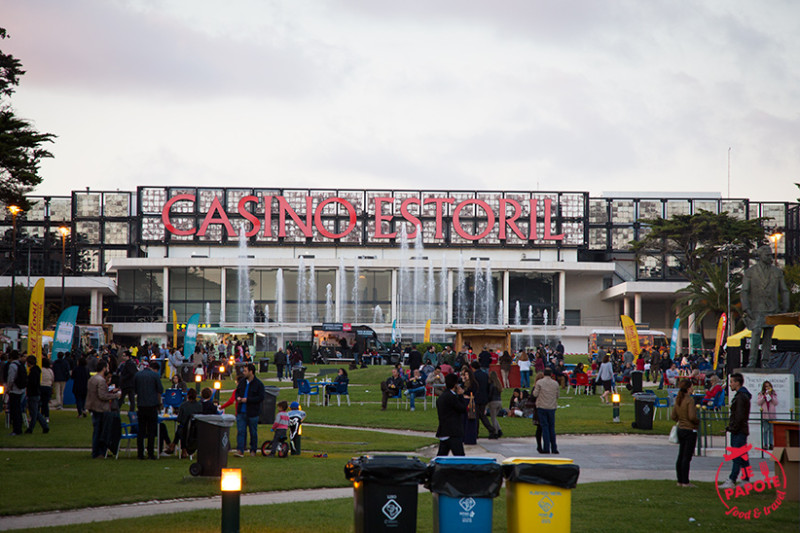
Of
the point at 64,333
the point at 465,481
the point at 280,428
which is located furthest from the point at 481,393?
the point at 64,333

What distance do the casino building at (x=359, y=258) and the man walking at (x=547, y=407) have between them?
219ft

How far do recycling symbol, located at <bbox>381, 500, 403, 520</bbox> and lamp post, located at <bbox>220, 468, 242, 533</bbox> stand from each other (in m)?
1.38

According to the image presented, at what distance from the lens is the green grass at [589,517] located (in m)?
10.2

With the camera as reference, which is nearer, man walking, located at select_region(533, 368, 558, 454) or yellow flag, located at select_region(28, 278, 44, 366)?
man walking, located at select_region(533, 368, 558, 454)

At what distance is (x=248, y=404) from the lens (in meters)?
16.8

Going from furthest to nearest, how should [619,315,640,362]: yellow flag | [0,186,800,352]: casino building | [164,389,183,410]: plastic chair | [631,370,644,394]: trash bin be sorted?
[0,186,800,352]: casino building < [619,315,640,362]: yellow flag < [631,370,644,394]: trash bin < [164,389,183,410]: plastic chair

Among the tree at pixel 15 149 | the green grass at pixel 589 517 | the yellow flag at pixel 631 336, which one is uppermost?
the tree at pixel 15 149

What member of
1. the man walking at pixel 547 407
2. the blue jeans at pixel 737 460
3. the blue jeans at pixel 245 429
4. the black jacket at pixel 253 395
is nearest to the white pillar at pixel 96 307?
the blue jeans at pixel 245 429

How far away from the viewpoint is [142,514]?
10.9 metres

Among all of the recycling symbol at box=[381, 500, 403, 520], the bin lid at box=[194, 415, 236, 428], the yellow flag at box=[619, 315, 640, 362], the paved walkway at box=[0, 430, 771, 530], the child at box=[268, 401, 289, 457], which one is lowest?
the paved walkway at box=[0, 430, 771, 530]

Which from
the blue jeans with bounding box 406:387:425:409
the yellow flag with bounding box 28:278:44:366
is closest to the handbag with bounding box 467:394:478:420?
the blue jeans with bounding box 406:387:425:409

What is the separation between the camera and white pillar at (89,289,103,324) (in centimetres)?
8800

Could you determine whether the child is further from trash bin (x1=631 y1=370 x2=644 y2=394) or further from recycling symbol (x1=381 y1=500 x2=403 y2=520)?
trash bin (x1=631 y1=370 x2=644 y2=394)

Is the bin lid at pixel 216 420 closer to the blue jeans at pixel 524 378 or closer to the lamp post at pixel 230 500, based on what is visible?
the lamp post at pixel 230 500
